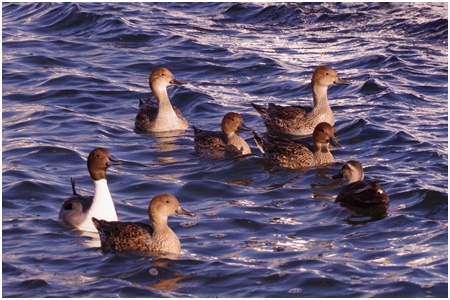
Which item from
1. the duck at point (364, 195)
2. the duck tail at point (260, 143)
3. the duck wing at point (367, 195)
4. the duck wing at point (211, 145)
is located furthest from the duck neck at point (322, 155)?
the duck wing at point (367, 195)

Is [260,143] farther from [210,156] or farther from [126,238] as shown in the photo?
[126,238]

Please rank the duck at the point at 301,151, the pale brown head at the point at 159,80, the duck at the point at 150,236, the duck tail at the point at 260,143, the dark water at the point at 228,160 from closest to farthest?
the dark water at the point at 228,160, the duck at the point at 150,236, the duck at the point at 301,151, the duck tail at the point at 260,143, the pale brown head at the point at 159,80

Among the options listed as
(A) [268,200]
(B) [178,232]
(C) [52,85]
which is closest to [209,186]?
(A) [268,200]

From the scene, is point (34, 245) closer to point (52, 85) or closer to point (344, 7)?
point (52, 85)

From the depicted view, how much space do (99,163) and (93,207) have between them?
58 cm

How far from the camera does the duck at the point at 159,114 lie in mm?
16812

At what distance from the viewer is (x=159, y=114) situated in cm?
1681

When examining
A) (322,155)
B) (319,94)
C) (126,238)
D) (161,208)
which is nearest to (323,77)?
(319,94)

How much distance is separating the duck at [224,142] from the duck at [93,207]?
9.51 ft

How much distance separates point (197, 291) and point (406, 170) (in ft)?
16.0

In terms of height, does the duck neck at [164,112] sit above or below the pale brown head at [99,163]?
above

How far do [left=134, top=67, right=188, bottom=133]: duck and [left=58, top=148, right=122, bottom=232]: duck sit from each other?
170 inches

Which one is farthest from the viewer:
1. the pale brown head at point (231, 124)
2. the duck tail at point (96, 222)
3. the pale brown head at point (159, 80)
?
the pale brown head at point (159, 80)

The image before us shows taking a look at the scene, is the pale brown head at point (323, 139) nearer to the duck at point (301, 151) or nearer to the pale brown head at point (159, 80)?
the duck at point (301, 151)
